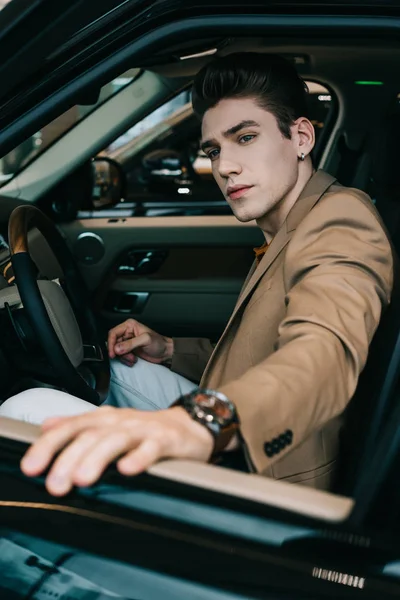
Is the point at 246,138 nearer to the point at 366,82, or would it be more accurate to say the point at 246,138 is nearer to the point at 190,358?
the point at 190,358

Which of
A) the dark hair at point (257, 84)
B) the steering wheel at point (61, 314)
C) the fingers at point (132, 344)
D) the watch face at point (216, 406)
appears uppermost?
the dark hair at point (257, 84)

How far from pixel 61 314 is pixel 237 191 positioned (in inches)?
22.0

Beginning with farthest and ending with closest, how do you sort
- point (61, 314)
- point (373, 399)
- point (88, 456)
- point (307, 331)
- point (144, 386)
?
point (144, 386), point (61, 314), point (373, 399), point (307, 331), point (88, 456)

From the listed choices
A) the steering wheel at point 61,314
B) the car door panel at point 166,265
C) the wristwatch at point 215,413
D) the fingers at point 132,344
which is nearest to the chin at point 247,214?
the steering wheel at point 61,314

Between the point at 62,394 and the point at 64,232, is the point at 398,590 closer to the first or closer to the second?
the point at 62,394

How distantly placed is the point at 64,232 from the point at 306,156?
1.74 m

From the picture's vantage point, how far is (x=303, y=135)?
162 cm

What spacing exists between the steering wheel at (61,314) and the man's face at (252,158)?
0.48 metres

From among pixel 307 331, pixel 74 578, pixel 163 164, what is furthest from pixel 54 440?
pixel 163 164

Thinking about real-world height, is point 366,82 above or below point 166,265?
above

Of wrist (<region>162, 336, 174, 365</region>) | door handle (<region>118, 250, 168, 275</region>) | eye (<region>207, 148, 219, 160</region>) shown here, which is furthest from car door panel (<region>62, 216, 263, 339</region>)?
eye (<region>207, 148, 219, 160</region>)

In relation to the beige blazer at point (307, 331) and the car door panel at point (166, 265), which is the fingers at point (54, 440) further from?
the car door panel at point (166, 265)

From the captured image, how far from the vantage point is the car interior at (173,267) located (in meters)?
0.89

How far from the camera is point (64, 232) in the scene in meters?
3.16
